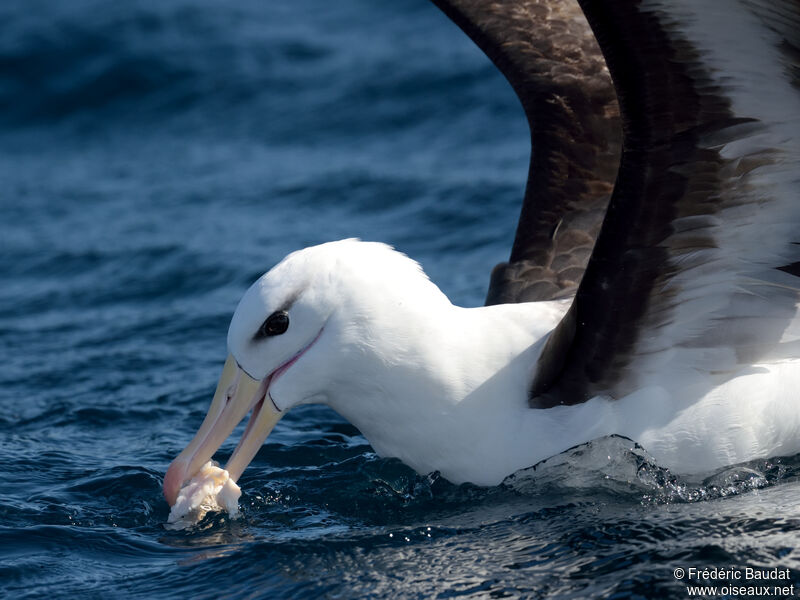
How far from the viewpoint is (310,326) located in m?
5.83

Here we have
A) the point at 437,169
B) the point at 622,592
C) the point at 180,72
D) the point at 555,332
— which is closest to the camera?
the point at 622,592

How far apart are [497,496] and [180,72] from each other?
9055 mm

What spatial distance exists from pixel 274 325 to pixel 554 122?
2478mm

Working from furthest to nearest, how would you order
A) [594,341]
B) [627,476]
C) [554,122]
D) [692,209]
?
[554,122], [627,476], [594,341], [692,209]

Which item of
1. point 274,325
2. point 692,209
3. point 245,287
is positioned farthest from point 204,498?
point 245,287

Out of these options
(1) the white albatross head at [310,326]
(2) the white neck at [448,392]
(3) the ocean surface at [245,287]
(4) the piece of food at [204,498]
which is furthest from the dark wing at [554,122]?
(4) the piece of food at [204,498]

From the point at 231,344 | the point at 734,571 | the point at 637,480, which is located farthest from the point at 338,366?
the point at 734,571

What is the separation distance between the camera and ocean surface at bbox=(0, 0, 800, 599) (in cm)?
534

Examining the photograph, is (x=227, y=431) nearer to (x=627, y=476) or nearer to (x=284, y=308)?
(x=284, y=308)

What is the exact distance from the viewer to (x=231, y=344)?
5852 mm

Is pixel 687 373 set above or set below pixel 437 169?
above

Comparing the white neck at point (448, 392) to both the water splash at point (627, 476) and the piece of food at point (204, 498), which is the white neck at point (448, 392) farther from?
the piece of food at point (204, 498)

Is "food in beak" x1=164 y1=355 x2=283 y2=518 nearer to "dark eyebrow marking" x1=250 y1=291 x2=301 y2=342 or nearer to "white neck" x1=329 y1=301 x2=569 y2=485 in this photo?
"dark eyebrow marking" x1=250 y1=291 x2=301 y2=342

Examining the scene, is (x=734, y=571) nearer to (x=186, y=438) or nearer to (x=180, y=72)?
(x=186, y=438)
